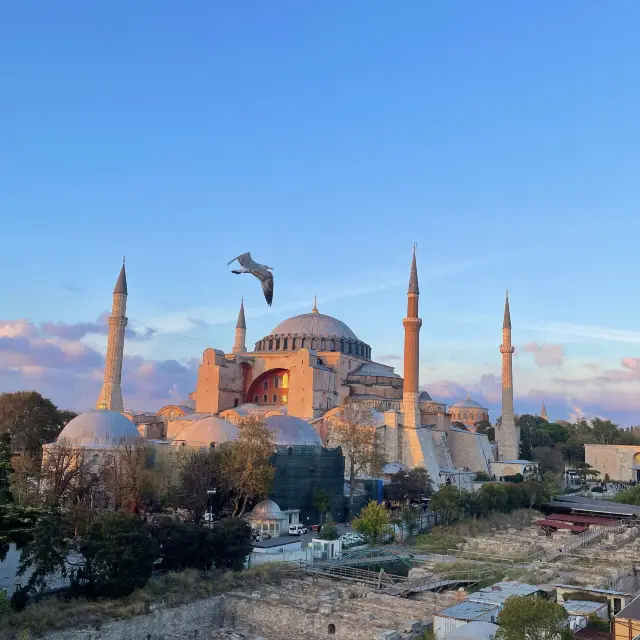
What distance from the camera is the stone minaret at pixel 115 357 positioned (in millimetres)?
29469

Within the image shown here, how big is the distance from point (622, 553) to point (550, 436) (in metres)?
29.5

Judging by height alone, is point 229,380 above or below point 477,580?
above

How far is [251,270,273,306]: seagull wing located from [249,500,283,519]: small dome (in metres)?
7.75

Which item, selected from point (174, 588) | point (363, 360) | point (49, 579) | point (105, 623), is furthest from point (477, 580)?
point (363, 360)

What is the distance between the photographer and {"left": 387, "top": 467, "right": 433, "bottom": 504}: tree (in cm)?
2447

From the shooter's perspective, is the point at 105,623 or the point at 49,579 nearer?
the point at 105,623

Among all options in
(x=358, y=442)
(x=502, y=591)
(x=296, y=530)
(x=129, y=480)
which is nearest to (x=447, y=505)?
(x=358, y=442)

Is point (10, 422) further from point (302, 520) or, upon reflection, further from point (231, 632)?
point (231, 632)

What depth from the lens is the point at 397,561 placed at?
1689cm

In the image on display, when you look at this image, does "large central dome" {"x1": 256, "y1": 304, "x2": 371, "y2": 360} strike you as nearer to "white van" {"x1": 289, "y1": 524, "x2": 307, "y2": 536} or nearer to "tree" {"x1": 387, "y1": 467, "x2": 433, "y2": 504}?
"tree" {"x1": 387, "y1": 467, "x2": 433, "y2": 504}

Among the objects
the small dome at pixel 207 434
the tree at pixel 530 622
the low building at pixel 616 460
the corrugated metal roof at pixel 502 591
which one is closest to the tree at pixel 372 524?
the corrugated metal roof at pixel 502 591

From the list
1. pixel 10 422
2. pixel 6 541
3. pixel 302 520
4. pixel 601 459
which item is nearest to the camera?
pixel 6 541

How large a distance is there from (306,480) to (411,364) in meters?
9.43

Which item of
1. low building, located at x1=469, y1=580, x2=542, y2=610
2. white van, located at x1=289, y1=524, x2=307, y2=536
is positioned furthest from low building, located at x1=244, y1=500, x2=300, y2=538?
low building, located at x1=469, y1=580, x2=542, y2=610
